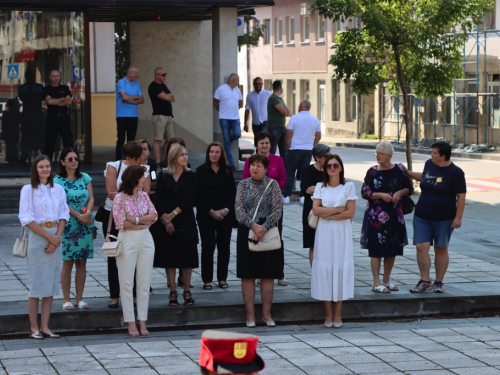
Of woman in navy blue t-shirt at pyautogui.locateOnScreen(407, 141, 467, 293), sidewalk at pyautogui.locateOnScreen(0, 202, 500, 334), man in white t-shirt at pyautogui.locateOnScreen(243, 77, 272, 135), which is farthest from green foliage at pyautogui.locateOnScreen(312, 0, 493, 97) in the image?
woman in navy blue t-shirt at pyautogui.locateOnScreen(407, 141, 467, 293)

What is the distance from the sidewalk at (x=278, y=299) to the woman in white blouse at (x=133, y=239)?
65 centimetres

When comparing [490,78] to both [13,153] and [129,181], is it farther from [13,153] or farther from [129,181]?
[129,181]

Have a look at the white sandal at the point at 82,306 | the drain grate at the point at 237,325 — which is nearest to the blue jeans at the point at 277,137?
the drain grate at the point at 237,325

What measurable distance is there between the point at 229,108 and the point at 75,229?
8.98 meters

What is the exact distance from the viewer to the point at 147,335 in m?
9.19

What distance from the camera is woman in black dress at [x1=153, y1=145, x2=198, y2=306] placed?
9.98 meters

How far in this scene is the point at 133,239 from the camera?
905cm

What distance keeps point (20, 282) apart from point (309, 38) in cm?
4283

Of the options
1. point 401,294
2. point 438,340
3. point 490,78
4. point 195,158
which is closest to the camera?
point 438,340

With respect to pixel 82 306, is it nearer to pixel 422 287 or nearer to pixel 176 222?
pixel 176 222

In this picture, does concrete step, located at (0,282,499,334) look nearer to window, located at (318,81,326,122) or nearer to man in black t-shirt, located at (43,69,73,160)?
man in black t-shirt, located at (43,69,73,160)

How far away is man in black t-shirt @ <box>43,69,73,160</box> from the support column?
295 cm

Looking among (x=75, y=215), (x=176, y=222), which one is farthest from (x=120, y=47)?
(x=75, y=215)

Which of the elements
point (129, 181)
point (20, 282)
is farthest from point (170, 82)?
point (129, 181)
